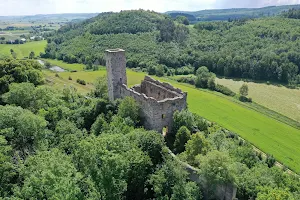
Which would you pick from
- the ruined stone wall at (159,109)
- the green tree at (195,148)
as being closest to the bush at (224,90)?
the ruined stone wall at (159,109)

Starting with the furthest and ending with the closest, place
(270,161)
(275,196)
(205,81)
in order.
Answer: (205,81) → (270,161) → (275,196)

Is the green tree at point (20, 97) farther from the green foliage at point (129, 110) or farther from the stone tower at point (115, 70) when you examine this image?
the green foliage at point (129, 110)

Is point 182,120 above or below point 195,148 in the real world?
above

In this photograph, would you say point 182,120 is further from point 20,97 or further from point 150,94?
point 20,97

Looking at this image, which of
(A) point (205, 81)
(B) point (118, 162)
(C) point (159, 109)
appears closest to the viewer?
→ (B) point (118, 162)

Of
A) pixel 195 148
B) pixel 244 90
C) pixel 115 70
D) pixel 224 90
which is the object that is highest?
pixel 115 70

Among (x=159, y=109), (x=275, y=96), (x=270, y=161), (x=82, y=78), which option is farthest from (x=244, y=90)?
(x=82, y=78)

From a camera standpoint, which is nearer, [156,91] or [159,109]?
[159,109]
